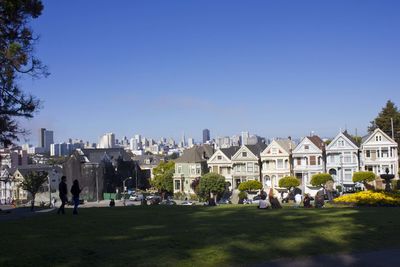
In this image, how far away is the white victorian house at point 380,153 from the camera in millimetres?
74375

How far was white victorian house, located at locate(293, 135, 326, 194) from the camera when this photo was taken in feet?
257

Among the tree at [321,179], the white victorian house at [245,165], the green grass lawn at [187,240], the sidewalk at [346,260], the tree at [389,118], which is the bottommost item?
the sidewalk at [346,260]

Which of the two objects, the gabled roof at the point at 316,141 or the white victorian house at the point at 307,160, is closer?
the white victorian house at the point at 307,160

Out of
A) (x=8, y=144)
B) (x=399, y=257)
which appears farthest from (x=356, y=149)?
(x=399, y=257)

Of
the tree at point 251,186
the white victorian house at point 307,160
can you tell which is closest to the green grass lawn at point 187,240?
the tree at point 251,186

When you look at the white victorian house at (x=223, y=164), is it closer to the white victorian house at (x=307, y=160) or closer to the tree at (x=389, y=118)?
the white victorian house at (x=307, y=160)

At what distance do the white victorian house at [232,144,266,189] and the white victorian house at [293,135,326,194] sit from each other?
6.74 metres

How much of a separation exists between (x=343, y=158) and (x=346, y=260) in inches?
2680

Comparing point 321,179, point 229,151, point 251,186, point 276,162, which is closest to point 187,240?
point 321,179

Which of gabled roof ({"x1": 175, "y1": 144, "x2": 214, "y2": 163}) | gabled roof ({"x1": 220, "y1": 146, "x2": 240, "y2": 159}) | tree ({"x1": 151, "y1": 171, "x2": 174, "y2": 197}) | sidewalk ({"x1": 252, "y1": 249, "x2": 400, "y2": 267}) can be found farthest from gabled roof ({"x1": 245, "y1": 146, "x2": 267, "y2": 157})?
sidewalk ({"x1": 252, "y1": 249, "x2": 400, "y2": 267})

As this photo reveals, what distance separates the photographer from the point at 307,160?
78812 mm

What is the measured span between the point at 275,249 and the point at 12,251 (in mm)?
6145

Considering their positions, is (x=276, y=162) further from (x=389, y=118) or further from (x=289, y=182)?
(x=389, y=118)

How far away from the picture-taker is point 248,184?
257 ft
